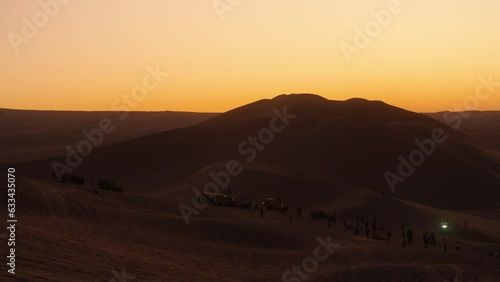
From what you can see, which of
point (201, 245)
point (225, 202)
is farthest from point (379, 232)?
point (201, 245)

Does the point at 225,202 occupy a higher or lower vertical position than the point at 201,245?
higher

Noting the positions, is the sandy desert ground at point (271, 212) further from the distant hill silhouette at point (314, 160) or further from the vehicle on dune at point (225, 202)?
the vehicle on dune at point (225, 202)

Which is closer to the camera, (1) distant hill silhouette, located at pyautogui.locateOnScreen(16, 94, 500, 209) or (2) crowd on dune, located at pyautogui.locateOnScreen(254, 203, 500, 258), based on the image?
(2) crowd on dune, located at pyautogui.locateOnScreen(254, 203, 500, 258)

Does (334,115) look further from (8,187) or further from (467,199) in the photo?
(8,187)

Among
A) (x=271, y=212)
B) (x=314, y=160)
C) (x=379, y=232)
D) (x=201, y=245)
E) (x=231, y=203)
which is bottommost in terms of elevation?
(x=201, y=245)

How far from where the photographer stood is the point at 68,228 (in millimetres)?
21422

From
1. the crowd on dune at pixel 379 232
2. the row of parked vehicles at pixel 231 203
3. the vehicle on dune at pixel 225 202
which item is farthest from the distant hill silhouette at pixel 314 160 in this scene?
the crowd on dune at pixel 379 232

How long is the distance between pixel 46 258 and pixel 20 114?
611 feet

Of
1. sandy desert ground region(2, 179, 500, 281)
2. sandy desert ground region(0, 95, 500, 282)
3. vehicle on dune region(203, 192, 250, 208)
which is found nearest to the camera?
sandy desert ground region(2, 179, 500, 281)

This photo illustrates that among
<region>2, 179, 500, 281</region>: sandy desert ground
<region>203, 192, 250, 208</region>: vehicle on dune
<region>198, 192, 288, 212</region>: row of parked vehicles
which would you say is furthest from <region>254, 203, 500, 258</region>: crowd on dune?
<region>203, 192, 250, 208</region>: vehicle on dune

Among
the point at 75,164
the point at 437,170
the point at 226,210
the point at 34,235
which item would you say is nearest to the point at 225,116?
the point at 75,164

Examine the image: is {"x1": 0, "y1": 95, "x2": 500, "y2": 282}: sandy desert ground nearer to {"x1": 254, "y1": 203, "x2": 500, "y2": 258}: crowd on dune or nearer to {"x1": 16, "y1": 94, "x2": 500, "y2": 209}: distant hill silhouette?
{"x1": 16, "y1": 94, "x2": 500, "y2": 209}: distant hill silhouette

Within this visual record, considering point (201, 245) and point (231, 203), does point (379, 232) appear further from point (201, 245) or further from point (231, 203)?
point (201, 245)

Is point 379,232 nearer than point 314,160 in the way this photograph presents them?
Yes
